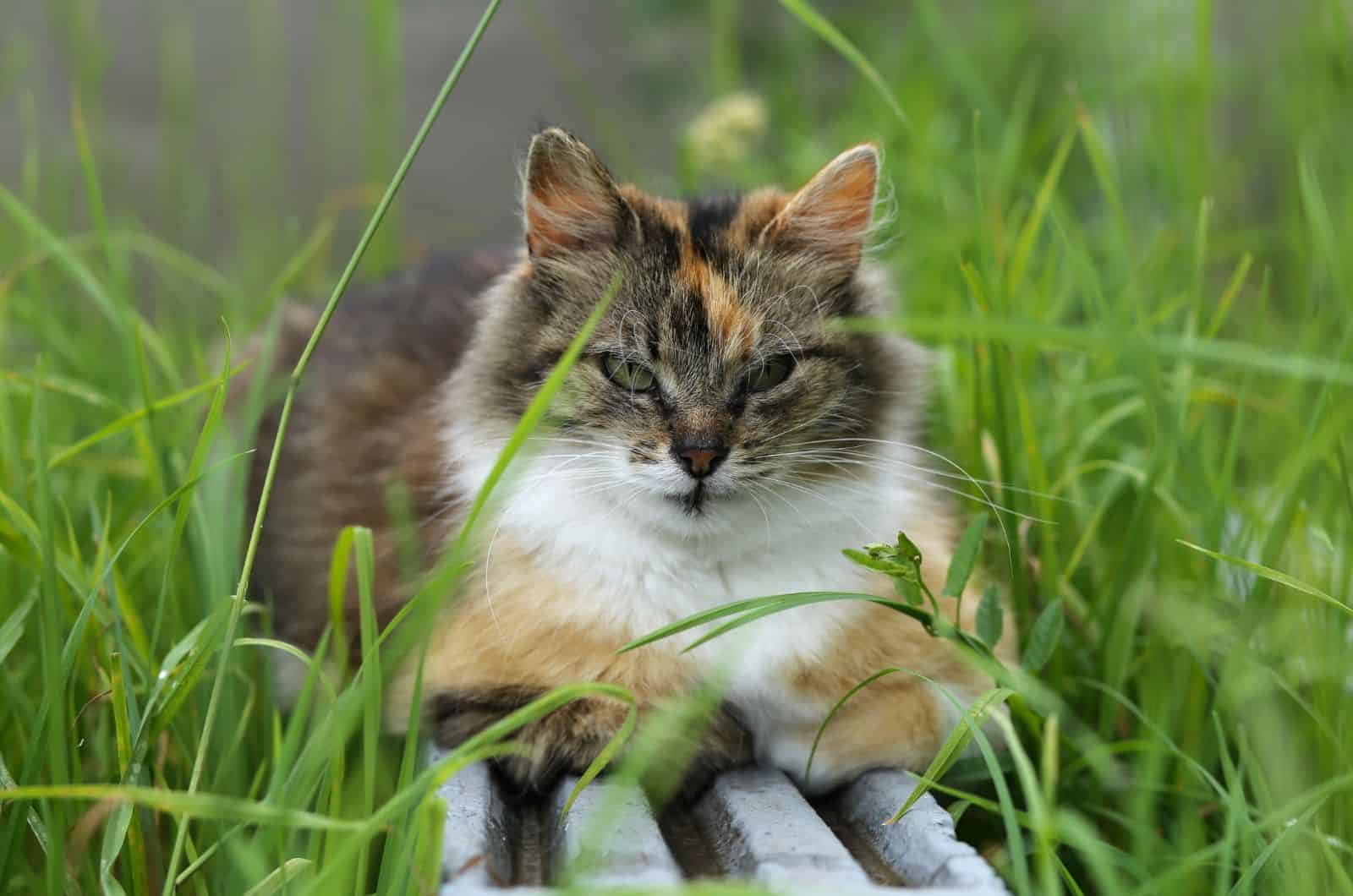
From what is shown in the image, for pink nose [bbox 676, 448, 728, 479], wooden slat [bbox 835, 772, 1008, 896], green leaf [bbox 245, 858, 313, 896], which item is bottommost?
wooden slat [bbox 835, 772, 1008, 896]

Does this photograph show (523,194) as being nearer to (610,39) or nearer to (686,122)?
(686,122)

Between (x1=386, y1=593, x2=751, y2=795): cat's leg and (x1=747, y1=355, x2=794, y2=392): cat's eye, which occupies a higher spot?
(x1=747, y1=355, x2=794, y2=392): cat's eye

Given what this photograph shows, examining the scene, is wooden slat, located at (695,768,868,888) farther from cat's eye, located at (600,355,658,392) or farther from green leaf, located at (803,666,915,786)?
cat's eye, located at (600,355,658,392)

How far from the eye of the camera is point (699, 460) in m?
1.70

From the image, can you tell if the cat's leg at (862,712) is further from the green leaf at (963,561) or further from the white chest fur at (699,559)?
the green leaf at (963,561)

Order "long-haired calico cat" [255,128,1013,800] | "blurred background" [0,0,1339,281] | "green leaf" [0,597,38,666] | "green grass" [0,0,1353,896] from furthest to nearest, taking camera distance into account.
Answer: "blurred background" [0,0,1339,281] → "long-haired calico cat" [255,128,1013,800] → "green leaf" [0,597,38,666] → "green grass" [0,0,1353,896]

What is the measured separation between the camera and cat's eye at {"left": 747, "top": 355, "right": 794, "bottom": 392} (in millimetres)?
1834

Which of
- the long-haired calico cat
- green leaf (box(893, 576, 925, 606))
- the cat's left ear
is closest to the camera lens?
green leaf (box(893, 576, 925, 606))

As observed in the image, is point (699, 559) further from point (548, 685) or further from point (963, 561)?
point (963, 561)

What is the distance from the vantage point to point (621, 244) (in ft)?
6.28

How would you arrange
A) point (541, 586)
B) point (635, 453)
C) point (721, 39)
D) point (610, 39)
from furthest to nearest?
point (610, 39), point (721, 39), point (541, 586), point (635, 453)

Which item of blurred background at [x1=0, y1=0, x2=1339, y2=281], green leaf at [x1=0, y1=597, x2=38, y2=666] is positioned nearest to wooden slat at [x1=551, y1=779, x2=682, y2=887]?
green leaf at [x1=0, y1=597, x2=38, y2=666]

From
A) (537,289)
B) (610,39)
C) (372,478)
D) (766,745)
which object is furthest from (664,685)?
(610,39)

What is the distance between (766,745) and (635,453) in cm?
49
